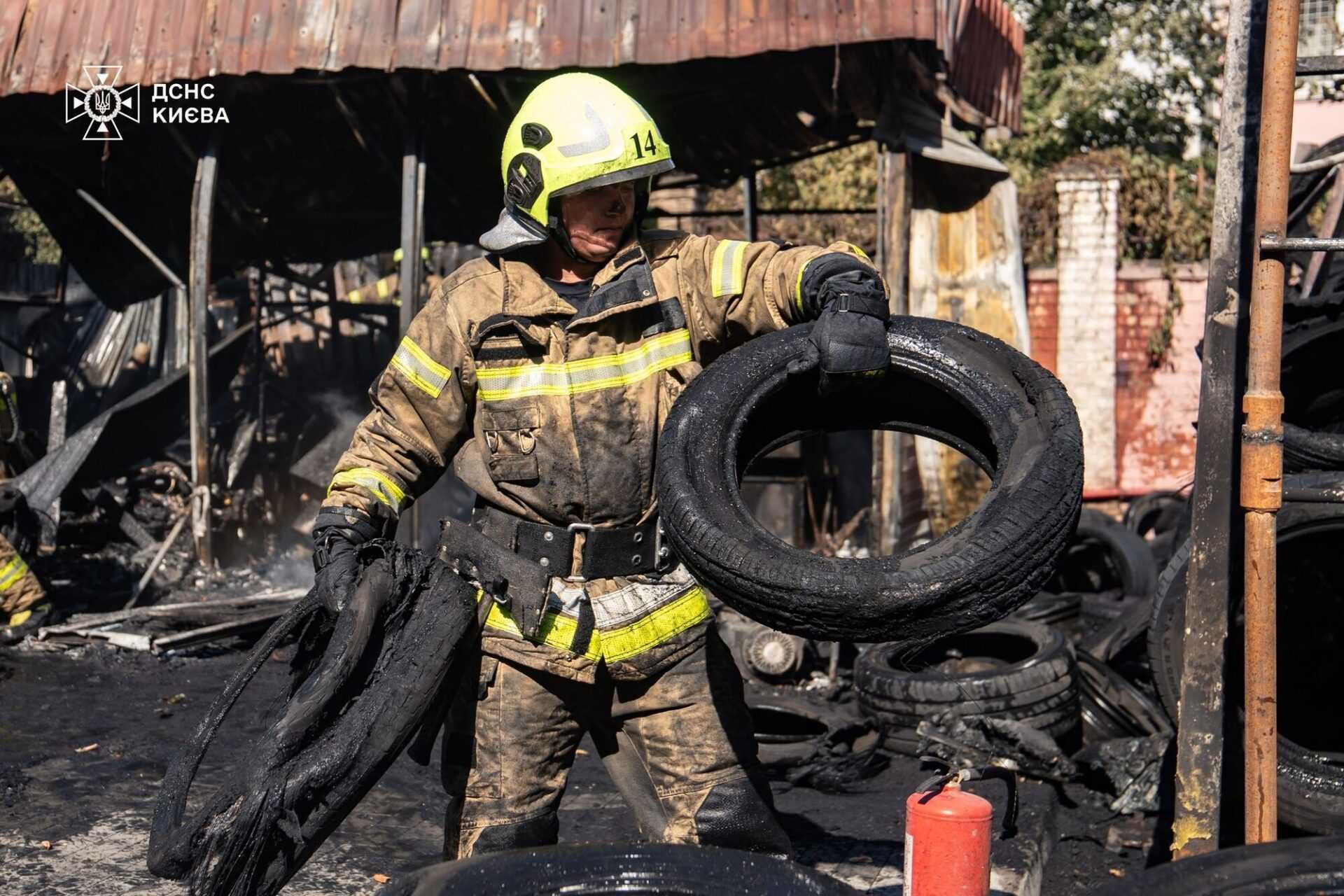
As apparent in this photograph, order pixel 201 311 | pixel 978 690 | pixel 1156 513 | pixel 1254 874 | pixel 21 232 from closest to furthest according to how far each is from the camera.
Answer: pixel 1254 874 → pixel 978 690 → pixel 201 311 → pixel 1156 513 → pixel 21 232

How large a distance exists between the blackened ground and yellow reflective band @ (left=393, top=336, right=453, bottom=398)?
6.16 feet

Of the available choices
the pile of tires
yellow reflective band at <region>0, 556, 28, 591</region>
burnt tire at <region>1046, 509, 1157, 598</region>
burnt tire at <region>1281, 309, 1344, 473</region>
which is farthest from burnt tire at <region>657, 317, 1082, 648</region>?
the pile of tires

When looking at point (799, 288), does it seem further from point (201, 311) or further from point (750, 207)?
point (750, 207)

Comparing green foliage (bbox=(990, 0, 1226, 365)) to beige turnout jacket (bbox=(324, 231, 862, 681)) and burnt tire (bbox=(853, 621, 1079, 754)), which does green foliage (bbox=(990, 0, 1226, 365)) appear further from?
beige turnout jacket (bbox=(324, 231, 862, 681))

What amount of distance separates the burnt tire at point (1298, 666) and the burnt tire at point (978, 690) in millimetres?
607

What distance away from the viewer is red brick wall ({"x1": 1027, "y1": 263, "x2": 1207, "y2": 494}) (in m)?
11.6

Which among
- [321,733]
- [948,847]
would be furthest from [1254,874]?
[321,733]

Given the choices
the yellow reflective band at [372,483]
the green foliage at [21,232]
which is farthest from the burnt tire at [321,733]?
the green foliage at [21,232]

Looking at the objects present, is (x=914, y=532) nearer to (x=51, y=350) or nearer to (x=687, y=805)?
(x=687, y=805)

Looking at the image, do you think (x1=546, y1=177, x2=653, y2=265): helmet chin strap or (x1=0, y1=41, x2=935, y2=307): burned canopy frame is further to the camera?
(x1=0, y1=41, x2=935, y2=307): burned canopy frame

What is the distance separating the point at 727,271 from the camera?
10.6 ft

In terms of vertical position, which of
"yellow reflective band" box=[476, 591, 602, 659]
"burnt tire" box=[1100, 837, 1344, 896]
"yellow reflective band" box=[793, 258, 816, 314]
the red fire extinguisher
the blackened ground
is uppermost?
"yellow reflective band" box=[793, 258, 816, 314]

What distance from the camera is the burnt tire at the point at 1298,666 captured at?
429cm

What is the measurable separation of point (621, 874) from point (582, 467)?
0.99 m
